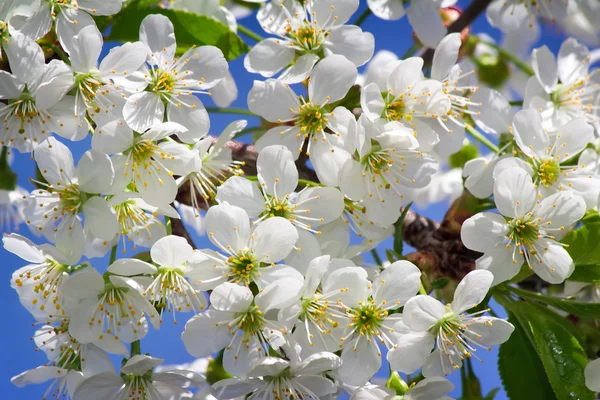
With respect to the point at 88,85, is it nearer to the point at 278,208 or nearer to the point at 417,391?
the point at 278,208

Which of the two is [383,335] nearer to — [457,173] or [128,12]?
[128,12]

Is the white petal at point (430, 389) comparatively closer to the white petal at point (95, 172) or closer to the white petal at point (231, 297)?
the white petal at point (231, 297)

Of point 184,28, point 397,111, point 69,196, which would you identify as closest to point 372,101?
point 397,111

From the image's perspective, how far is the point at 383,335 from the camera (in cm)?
103

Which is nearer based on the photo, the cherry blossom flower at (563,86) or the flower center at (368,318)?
the flower center at (368,318)

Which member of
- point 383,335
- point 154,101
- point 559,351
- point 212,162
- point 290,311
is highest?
point 154,101

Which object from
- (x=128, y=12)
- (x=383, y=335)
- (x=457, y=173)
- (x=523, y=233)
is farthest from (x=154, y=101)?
(x=457, y=173)

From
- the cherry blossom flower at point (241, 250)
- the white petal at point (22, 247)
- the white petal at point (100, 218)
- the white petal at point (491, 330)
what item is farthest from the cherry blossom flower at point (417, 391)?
the white petal at point (22, 247)

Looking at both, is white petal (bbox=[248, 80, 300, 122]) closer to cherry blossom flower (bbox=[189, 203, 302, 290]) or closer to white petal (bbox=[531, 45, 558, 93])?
cherry blossom flower (bbox=[189, 203, 302, 290])

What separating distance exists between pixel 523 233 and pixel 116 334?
654 millimetres

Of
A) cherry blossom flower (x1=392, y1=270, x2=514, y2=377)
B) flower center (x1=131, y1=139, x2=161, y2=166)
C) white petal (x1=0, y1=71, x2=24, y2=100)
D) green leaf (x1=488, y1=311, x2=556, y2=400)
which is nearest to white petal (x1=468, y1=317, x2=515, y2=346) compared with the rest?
cherry blossom flower (x1=392, y1=270, x2=514, y2=377)

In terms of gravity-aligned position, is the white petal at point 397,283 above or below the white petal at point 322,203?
below

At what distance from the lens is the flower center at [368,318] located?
39.9 inches

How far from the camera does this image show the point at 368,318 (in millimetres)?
1028
